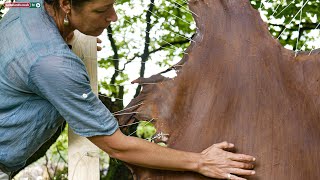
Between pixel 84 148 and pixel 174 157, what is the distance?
1.18ft

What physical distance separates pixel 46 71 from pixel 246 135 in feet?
2.03

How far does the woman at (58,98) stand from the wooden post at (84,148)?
169mm

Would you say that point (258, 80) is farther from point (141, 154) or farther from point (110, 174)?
point (110, 174)

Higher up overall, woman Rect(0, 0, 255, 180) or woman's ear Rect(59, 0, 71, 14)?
woman's ear Rect(59, 0, 71, 14)

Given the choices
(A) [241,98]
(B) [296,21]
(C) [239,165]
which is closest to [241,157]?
(C) [239,165]

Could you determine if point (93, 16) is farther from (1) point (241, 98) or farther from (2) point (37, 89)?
(1) point (241, 98)

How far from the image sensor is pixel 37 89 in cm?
152

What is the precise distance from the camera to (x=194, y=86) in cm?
174

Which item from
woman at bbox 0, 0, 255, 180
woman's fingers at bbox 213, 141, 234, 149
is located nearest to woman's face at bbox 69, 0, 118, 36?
woman at bbox 0, 0, 255, 180

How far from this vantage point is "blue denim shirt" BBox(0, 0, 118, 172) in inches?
58.2

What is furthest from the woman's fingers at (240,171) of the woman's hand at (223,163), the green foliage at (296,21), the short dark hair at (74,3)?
the green foliage at (296,21)

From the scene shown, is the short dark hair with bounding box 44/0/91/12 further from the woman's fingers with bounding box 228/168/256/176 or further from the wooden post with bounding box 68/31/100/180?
the woman's fingers with bounding box 228/168/256/176

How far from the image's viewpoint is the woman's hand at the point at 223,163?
5.31 ft

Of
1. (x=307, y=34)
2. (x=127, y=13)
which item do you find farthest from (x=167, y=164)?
(x=307, y=34)
